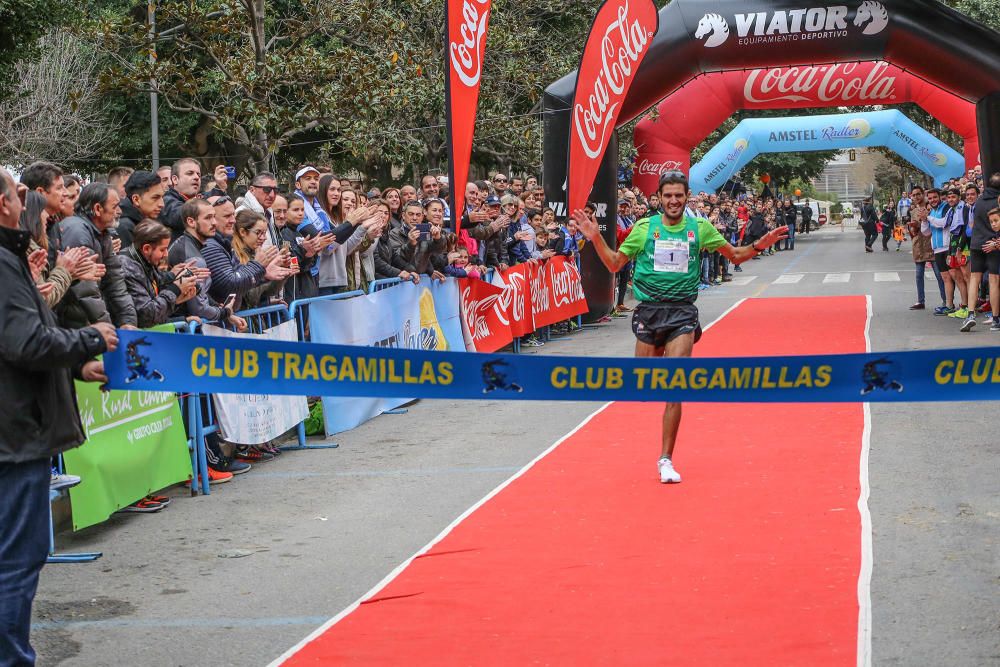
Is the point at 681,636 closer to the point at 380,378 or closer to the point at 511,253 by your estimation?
the point at 380,378

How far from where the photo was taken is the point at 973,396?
4895 millimetres

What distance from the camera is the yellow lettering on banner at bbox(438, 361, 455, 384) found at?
5129 millimetres

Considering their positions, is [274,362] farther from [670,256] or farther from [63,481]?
[670,256]

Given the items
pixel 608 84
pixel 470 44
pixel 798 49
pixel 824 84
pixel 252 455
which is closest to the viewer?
pixel 252 455

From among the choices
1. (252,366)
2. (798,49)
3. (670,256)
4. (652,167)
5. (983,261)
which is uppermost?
(798,49)

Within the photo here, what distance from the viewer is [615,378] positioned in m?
5.18

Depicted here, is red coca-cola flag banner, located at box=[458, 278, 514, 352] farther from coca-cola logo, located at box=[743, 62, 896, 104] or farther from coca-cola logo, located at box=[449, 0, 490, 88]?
coca-cola logo, located at box=[743, 62, 896, 104]

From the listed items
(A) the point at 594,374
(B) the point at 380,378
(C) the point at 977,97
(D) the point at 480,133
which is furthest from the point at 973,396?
(D) the point at 480,133

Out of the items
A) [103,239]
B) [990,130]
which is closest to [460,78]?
[103,239]

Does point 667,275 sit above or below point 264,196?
below

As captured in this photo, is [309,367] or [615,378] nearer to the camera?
[309,367]

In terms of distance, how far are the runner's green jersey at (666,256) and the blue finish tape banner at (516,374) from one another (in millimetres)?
3046

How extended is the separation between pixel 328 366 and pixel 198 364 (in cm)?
52

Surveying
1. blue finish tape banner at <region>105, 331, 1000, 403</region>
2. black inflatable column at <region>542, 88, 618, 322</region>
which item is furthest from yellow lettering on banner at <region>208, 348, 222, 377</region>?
black inflatable column at <region>542, 88, 618, 322</region>
